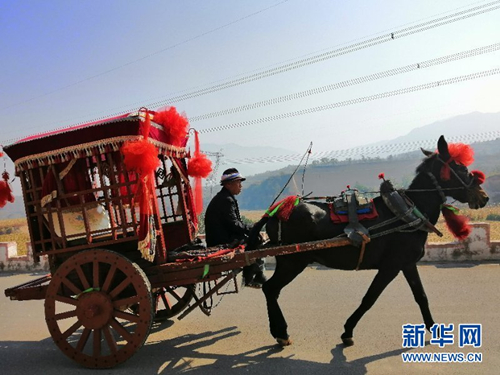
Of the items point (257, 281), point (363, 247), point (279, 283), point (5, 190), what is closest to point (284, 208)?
point (279, 283)

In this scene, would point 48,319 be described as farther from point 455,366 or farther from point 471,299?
point 471,299

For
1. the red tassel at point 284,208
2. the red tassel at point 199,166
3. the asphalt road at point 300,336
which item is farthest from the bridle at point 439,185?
the red tassel at point 199,166

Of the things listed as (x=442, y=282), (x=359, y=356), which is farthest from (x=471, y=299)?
(x=359, y=356)

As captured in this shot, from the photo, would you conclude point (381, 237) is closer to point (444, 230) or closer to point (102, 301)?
point (102, 301)

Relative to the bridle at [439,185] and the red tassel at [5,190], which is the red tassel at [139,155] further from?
the bridle at [439,185]

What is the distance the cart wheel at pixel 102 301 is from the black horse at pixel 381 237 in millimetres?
1519

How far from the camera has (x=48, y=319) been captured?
5188mm

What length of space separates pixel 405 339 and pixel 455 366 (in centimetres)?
70

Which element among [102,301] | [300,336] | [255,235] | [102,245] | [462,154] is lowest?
[300,336]

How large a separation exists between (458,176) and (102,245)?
4288mm

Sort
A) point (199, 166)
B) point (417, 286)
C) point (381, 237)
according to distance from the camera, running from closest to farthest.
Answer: point (381, 237)
point (417, 286)
point (199, 166)

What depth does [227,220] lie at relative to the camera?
6.07 m


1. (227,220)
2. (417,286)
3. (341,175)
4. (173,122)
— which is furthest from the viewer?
(341,175)

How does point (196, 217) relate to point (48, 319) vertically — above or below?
above
